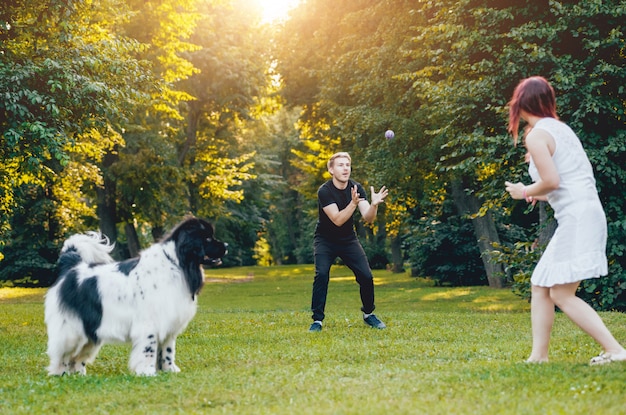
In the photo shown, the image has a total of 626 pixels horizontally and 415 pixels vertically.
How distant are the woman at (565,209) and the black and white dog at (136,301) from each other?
10.6ft

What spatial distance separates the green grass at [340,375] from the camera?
18.0ft

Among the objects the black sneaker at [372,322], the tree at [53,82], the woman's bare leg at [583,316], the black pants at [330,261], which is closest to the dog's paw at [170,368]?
the black pants at [330,261]

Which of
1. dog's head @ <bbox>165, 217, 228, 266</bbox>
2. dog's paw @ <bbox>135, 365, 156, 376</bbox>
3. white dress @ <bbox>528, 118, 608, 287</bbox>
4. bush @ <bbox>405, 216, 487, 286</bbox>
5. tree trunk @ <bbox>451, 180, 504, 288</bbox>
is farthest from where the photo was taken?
bush @ <bbox>405, 216, 487, 286</bbox>

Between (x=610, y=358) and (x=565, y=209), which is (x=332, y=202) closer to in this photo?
(x=565, y=209)

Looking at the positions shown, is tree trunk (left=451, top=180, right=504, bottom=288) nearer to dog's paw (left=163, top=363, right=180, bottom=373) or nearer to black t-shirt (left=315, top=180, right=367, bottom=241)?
black t-shirt (left=315, top=180, right=367, bottom=241)

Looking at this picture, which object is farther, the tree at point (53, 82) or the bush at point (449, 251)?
the bush at point (449, 251)

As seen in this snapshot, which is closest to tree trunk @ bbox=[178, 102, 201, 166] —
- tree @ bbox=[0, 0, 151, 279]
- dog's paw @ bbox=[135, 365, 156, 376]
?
tree @ bbox=[0, 0, 151, 279]

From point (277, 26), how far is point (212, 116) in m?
7.80

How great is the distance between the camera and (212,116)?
3709 cm

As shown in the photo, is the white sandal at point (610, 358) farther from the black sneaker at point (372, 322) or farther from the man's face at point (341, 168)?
the black sneaker at point (372, 322)

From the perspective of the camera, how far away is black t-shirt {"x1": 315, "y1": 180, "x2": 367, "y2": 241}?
1074 centimetres

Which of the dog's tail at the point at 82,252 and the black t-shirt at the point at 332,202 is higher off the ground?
the black t-shirt at the point at 332,202

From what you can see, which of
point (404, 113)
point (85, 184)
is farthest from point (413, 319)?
point (85, 184)

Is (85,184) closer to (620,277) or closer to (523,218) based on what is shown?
(523,218)
